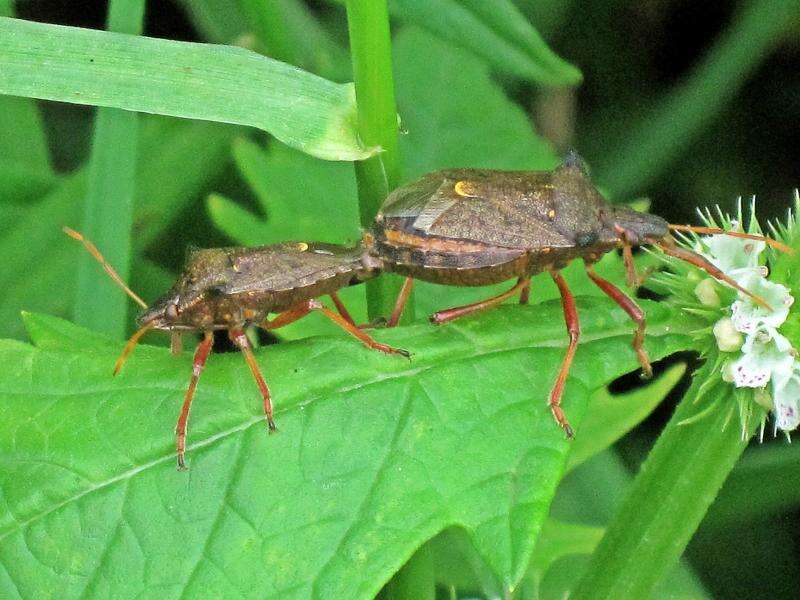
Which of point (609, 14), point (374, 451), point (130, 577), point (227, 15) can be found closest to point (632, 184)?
point (609, 14)

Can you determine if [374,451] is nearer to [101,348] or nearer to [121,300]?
[101,348]

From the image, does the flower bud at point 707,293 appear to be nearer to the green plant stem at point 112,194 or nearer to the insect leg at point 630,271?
the insect leg at point 630,271

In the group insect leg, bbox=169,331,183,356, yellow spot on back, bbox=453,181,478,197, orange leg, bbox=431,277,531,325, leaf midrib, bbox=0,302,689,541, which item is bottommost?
leaf midrib, bbox=0,302,689,541

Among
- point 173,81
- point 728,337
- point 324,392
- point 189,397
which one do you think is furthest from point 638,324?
point 173,81

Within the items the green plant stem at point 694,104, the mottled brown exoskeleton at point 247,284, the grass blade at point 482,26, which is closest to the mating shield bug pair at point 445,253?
the mottled brown exoskeleton at point 247,284

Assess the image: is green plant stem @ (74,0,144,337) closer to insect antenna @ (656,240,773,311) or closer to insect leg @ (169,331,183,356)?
insect leg @ (169,331,183,356)

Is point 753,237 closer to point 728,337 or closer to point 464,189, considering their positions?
point 728,337

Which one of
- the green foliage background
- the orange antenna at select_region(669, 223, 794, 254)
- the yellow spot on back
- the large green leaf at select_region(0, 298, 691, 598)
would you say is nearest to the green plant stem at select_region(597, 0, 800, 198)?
the green foliage background
